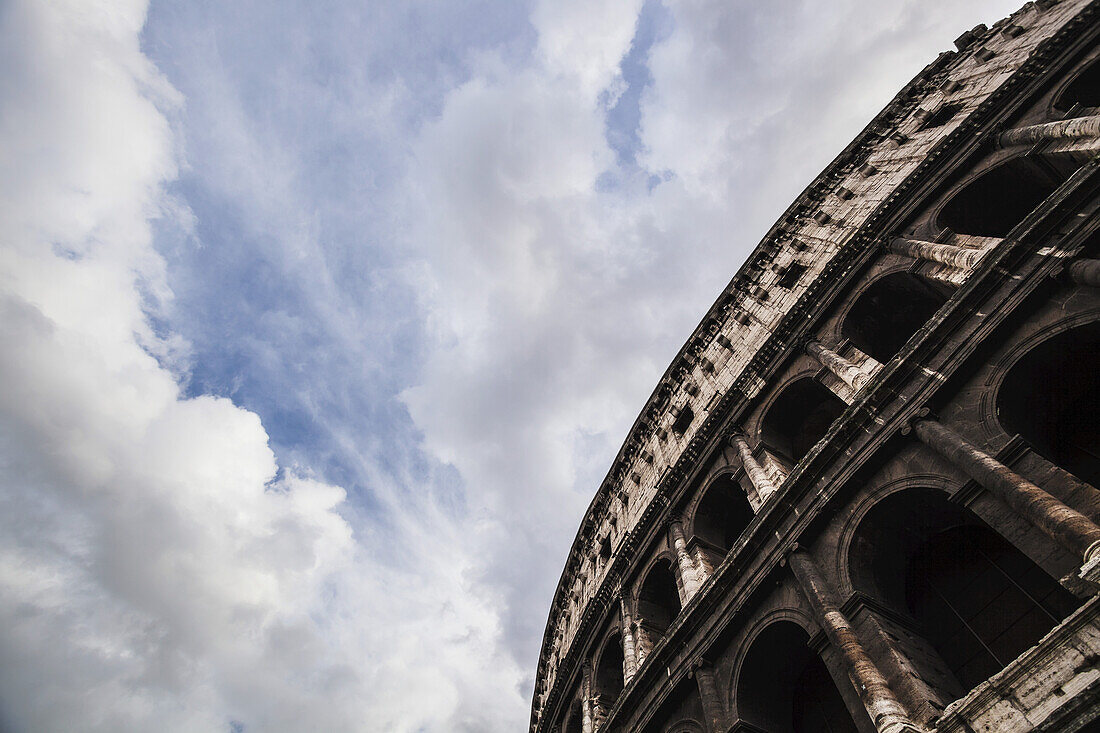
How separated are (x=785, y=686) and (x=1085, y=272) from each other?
876cm

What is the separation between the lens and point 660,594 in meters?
A: 17.3

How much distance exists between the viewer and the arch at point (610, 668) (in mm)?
17922

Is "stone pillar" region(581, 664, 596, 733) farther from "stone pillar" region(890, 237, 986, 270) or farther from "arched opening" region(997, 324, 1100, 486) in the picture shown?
"stone pillar" region(890, 237, 986, 270)

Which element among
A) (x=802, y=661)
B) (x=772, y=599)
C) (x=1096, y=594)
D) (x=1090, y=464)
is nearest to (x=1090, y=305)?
(x=1090, y=464)

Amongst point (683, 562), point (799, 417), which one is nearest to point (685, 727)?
point (683, 562)

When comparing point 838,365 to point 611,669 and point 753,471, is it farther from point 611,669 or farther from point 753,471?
point 611,669

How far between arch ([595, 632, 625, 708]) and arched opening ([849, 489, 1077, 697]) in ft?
31.0

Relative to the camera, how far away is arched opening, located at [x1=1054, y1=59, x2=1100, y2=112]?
1450 centimetres

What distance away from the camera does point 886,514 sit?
1052 centimetres

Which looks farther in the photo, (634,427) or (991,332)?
(634,427)

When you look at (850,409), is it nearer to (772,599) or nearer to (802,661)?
(772,599)

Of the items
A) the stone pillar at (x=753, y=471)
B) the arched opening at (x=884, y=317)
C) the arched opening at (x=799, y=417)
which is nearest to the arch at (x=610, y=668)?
the stone pillar at (x=753, y=471)

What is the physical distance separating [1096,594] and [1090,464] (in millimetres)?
4154

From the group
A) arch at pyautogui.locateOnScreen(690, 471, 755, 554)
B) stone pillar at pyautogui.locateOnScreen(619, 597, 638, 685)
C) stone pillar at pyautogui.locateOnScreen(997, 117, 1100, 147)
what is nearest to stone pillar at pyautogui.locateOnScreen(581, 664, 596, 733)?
stone pillar at pyautogui.locateOnScreen(619, 597, 638, 685)
